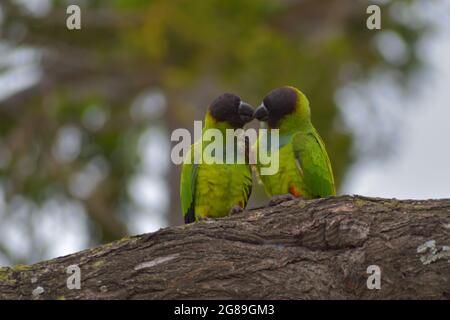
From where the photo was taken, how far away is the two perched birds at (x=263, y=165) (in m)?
7.96

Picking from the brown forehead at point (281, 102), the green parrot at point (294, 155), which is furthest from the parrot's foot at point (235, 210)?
the brown forehead at point (281, 102)

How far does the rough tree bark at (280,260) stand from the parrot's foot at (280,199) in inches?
16.0

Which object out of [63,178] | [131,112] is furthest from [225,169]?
[131,112]

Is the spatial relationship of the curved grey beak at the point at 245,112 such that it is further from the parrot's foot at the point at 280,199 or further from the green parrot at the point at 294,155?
the parrot's foot at the point at 280,199

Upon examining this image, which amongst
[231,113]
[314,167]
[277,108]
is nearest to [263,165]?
[314,167]

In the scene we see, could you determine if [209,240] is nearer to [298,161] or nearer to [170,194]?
[298,161]

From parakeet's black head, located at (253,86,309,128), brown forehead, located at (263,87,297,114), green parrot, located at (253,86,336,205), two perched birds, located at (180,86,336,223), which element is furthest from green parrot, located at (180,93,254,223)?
brown forehead, located at (263,87,297,114)

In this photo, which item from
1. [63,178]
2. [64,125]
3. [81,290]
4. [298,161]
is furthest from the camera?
[64,125]

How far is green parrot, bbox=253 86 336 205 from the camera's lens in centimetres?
794

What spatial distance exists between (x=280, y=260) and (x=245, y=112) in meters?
2.05

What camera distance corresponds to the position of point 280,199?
7.51m

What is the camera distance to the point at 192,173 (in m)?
8.19

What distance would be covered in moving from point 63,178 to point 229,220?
34.4 ft

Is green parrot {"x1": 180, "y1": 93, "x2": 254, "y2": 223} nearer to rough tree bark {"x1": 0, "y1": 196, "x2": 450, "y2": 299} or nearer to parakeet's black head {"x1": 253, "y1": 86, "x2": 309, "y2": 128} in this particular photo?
parakeet's black head {"x1": 253, "y1": 86, "x2": 309, "y2": 128}
